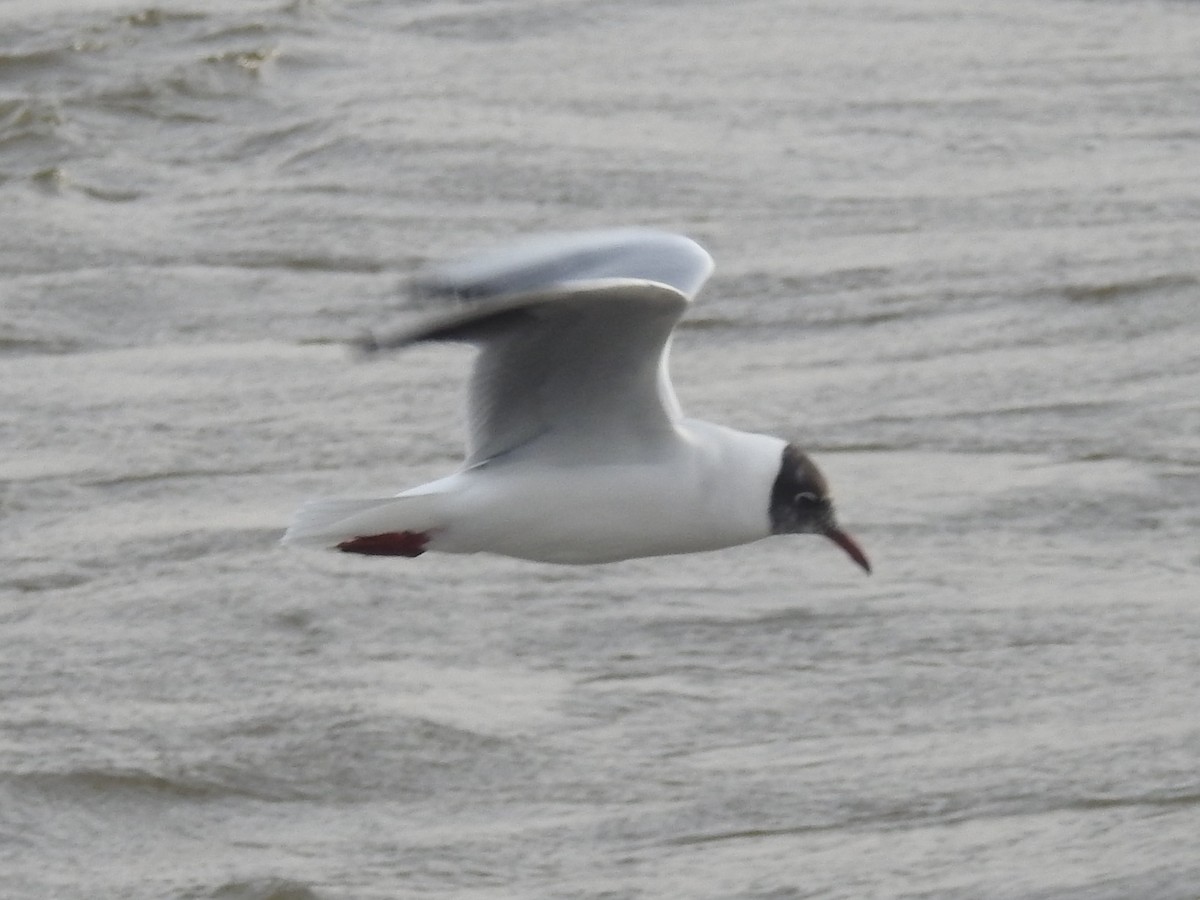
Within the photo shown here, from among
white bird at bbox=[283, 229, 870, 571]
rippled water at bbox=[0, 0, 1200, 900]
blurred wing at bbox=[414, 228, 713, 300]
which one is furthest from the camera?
rippled water at bbox=[0, 0, 1200, 900]

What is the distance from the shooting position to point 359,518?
561cm

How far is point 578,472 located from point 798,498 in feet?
1.61

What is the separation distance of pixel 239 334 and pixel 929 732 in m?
3.11

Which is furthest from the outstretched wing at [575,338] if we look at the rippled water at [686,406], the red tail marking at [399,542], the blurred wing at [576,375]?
the rippled water at [686,406]

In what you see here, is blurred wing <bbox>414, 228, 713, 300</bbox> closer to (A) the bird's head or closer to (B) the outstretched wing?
(B) the outstretched wing

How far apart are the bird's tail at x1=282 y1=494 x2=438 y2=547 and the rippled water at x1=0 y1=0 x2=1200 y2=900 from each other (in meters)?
1.57

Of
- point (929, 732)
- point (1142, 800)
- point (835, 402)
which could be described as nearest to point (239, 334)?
point (835, 402)

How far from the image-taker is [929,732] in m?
7.56

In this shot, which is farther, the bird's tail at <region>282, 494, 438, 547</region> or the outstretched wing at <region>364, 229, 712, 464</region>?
the bird's tail at <region>282, 494, 438, 547</region>

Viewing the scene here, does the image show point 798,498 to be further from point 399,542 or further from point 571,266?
point 399,542

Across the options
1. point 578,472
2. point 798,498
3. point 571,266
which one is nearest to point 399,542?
point 578,472

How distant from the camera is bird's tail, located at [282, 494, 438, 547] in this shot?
18.4ft

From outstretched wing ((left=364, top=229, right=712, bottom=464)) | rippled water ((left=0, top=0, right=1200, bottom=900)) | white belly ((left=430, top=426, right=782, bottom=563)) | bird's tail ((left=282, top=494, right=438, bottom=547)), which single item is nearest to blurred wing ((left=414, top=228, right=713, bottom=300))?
outstretched wing ((left=364, top=229, right=712, bottom=464))

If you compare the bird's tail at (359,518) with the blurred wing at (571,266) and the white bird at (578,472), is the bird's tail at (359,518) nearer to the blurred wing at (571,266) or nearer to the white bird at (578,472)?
the white bird at (578,472)
